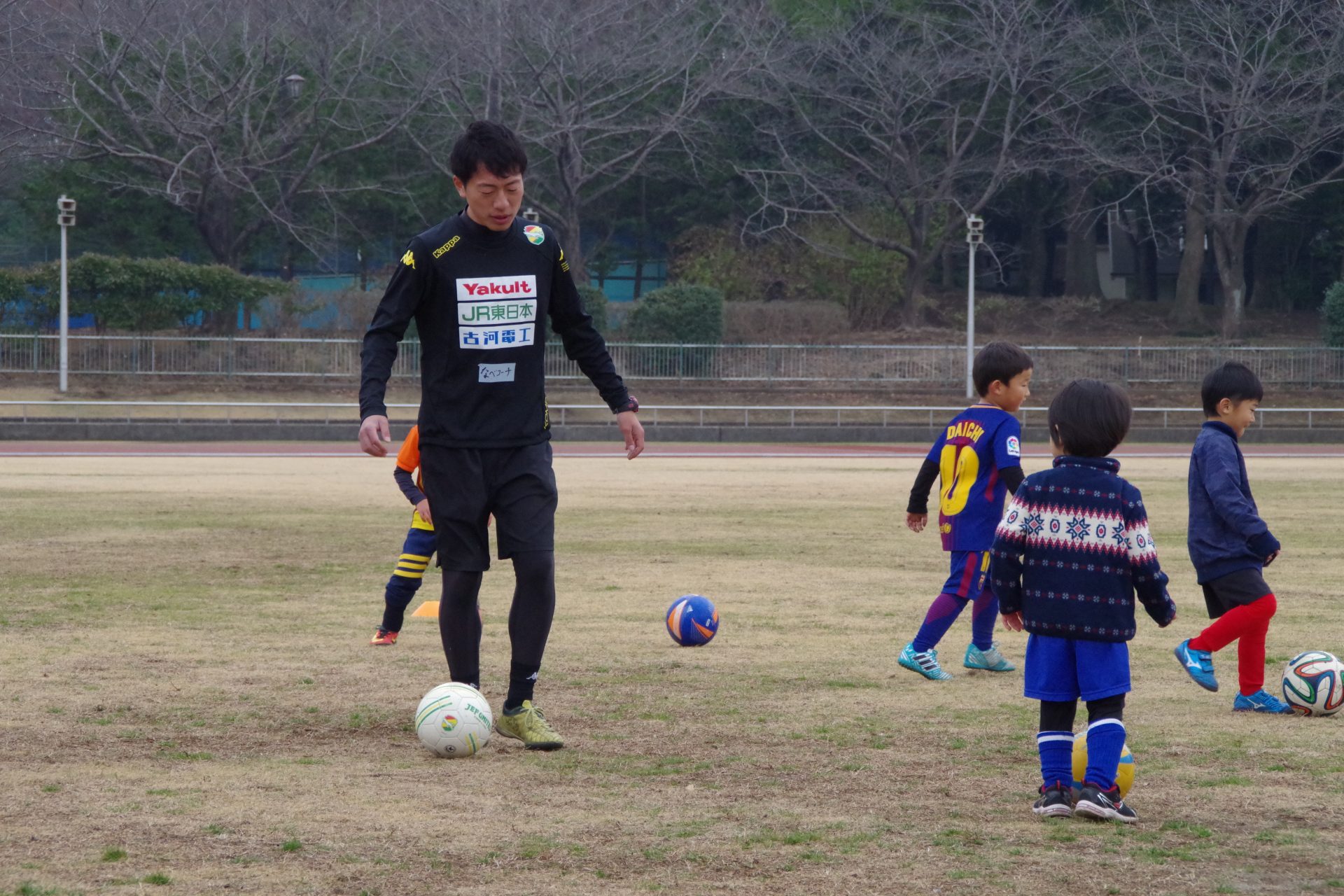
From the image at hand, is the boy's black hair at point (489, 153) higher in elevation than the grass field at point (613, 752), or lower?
higher

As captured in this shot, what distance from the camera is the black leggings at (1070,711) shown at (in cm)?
450

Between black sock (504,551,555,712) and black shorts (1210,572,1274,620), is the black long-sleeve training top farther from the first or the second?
black shorts (1210,572,1274,620)

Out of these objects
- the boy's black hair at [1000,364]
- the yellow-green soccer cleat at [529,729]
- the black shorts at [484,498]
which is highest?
the boy's black hair at [1000,364]

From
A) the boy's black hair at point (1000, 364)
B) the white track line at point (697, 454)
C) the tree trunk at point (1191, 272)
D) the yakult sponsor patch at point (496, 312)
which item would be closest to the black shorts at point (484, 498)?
the yakult sponsor patch at point (496, 312)

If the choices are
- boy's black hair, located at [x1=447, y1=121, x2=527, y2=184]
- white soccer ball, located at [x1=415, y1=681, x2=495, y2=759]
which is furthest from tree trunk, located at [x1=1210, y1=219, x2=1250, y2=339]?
white soccer ball, located at [x1=415, y1=681, x2=495, y2=759]

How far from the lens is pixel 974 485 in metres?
6.80

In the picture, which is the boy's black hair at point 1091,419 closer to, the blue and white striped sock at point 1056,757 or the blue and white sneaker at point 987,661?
the blue and white striped sock at point 1056,757

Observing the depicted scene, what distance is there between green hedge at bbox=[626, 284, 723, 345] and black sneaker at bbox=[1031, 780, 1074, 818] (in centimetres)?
3722

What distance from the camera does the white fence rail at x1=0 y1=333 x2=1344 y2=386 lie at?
38.6 metres

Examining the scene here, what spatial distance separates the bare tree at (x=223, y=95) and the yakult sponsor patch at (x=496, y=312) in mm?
38616

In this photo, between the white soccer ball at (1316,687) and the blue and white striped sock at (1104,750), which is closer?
the blue and white striped sock at (1104,750)

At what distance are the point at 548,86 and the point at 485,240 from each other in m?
40.3

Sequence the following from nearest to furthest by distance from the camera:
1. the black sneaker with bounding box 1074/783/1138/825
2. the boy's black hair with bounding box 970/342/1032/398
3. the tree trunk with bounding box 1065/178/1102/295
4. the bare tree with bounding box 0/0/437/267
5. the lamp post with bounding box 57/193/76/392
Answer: the black sneaker with bounding box 1074/783/1138/825 < the boy's black hair with bounding box 970/342/1032/398 < the lamp post with bounding box 57/193/76/392 < the bare tree with bounding box 0/0/437/267 < the tree trunk with bounding box 1065/178/1102/295

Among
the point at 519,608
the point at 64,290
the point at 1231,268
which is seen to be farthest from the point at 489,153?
the point at 1231,268
